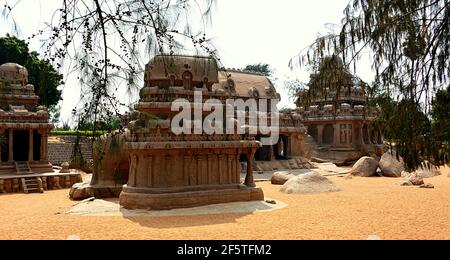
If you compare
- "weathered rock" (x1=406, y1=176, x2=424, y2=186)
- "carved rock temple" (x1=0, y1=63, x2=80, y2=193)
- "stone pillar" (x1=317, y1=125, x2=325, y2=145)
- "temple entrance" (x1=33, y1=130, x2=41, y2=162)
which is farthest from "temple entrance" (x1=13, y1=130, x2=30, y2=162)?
"stone pillar" (x1=317, y1=125, x2=325, y2=145)

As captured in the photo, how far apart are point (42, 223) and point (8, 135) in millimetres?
14173

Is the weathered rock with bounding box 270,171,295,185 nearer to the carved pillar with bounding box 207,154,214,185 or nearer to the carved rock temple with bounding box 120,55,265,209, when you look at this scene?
the carved rock temple with bounding box 120,55,265,209

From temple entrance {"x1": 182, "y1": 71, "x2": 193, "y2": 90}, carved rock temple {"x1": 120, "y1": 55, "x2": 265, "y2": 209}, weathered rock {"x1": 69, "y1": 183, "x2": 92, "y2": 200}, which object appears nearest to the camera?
carved rock temple {"x1": 120, "y1": 55, "x2": 265, "y2": 209}

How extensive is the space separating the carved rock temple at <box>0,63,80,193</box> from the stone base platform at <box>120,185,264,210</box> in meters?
9.36

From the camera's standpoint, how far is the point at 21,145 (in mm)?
24828

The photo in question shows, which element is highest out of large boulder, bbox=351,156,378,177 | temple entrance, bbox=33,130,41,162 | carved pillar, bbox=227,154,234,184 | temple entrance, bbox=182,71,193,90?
temple entrance, bbox=182,71,193,90

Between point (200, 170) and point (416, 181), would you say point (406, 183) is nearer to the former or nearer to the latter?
point (416, 181)

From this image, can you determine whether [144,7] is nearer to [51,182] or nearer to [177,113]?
[177,113]

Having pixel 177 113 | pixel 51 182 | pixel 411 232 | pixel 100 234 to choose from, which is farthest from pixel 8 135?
pixel 411 232

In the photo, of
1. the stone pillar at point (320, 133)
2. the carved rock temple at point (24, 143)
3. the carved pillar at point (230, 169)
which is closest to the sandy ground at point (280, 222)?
the carved pillar at point (230, 169)

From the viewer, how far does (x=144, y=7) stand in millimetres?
4363

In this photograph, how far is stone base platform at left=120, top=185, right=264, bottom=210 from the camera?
12570 millimetres

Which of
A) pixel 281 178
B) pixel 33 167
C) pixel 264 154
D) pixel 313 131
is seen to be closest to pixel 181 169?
pixel 281 178

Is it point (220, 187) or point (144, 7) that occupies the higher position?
point (144, 7)
